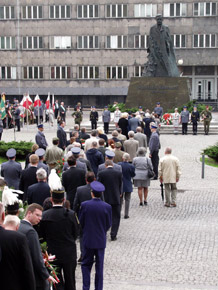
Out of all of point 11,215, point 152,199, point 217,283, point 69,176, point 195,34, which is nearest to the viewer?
point 11,215

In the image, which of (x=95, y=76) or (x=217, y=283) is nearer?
(x=217, y=283)

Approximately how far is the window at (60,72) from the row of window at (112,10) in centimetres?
605

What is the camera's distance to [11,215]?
6480mm

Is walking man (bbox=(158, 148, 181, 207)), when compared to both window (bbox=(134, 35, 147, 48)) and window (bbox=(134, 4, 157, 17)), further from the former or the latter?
window (bbox=(134, 4, 157, 17))

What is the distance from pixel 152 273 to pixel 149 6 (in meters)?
63.3

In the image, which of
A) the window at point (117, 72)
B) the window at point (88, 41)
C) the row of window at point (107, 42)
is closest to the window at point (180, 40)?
the row of window at point (107, 42)

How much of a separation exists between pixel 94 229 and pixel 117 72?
63667mm

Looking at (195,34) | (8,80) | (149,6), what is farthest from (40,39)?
(195,34)

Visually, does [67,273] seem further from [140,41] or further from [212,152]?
[140,41]

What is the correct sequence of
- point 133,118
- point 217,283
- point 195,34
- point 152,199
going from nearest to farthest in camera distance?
point 217,283 → point 152,199 → point 133,118 → point 195,34

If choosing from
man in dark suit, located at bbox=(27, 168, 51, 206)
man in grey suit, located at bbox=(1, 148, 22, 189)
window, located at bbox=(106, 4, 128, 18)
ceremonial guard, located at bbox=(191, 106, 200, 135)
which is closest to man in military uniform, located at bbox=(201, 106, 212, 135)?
ceremonial guard, located at bbox=(191, 106, 200, 135)

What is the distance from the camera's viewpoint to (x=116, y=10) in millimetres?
71125

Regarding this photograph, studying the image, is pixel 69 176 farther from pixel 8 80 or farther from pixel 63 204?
pixel 8 80

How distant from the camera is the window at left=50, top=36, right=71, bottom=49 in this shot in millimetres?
72562
